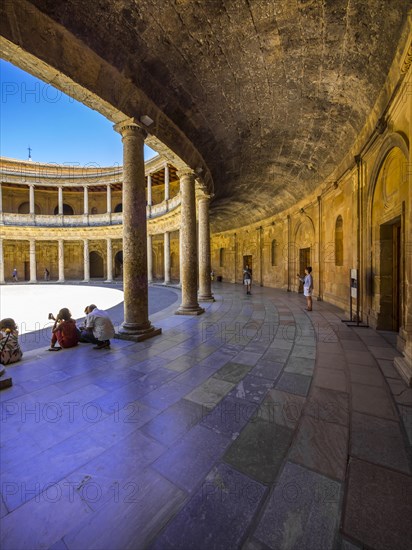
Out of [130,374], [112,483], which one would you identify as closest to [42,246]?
[130,374]

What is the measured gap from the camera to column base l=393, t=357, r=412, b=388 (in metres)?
3.54

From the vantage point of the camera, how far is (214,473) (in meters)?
2.05

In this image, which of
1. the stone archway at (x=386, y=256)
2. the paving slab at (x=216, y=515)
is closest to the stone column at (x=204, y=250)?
the stone archway at (x=386, y=256)

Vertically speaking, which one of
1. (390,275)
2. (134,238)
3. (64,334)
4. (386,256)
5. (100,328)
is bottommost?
(64,334)

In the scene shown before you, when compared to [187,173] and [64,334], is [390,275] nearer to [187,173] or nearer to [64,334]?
[187,173]

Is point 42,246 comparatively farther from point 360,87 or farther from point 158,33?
point 360,87

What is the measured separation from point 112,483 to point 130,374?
6.94ft

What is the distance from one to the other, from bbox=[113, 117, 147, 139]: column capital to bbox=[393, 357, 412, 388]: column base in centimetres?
698

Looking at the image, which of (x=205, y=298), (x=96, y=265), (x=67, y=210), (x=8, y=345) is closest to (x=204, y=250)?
(x=205, y=298)

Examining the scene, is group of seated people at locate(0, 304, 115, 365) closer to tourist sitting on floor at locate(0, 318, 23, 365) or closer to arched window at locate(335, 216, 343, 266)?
tourist sitting on floor at locate(0, 318, 23, 365)

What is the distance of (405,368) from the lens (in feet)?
12.3

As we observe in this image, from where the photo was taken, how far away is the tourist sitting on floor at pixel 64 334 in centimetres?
526

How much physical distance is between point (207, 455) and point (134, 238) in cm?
483

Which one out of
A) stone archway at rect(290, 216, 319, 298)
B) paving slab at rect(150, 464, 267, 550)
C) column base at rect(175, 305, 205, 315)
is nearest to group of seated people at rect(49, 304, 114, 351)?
column base at rect(175, 305, 205, 315)
